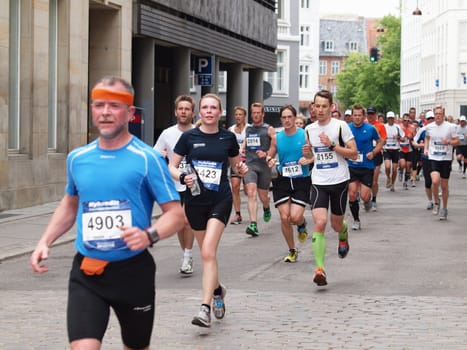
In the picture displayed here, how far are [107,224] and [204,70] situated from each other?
29.1 m

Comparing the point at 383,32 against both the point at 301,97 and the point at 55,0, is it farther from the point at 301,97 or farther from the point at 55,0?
the point at 55,0

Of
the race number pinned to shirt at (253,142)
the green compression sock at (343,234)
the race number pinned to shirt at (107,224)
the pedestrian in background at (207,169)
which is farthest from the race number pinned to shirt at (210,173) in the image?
the race number pinned to shirt at (253,142)

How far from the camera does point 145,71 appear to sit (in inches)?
1209

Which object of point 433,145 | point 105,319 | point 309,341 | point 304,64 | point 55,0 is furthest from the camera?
point 304,64

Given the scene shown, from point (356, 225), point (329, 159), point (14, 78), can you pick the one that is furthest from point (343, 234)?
point (14, 78)

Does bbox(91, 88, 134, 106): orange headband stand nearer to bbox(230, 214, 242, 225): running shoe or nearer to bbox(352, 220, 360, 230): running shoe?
bbox(352, 220, 360, 230): running shoe

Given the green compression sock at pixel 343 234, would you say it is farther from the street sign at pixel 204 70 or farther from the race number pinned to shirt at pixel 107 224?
the street sign at pixel 204 70

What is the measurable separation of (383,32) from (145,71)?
98218mm

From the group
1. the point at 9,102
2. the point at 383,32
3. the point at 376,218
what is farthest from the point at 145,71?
the point at 383,32

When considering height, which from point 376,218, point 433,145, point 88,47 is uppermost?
point 88,47

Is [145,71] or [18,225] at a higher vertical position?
[145,71]

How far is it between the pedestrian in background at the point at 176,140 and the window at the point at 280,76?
199 feet

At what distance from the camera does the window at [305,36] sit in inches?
4067

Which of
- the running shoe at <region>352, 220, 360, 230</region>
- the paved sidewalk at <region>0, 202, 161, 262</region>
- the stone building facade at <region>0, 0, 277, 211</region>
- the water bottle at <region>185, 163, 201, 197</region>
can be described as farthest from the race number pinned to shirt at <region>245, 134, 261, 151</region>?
the water bottle at <region>185, 163, 201, 197</region>
